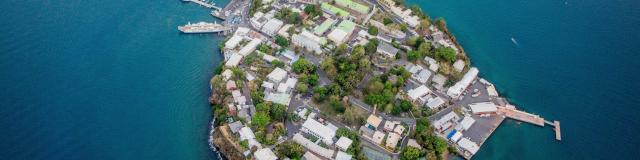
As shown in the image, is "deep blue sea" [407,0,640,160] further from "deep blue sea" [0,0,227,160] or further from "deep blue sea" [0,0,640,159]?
"deep blue sea" [0,0,227,160]

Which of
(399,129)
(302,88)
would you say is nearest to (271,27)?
(302,88)

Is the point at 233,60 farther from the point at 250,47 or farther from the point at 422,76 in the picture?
the point at 422,76

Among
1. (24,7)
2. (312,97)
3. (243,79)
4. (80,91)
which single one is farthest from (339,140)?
(24,7)

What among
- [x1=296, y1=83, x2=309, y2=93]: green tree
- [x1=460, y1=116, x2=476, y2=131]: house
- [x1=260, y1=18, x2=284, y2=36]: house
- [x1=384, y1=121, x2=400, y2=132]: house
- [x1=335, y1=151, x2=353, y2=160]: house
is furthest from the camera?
[x1=260, y1=18, x2=284, y2=36]: house

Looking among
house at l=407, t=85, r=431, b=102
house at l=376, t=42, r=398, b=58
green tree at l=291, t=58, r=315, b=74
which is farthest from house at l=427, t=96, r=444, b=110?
green tree at l=291, t=58, r=315, b=74

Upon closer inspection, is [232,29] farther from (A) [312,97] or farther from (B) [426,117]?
(B) [426,117]

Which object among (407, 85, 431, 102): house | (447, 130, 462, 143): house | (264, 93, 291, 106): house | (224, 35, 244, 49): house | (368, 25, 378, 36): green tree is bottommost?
(264, 93, 291, 106): house
